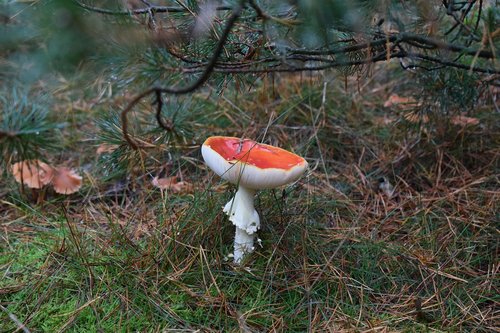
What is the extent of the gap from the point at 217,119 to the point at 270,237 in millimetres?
1407

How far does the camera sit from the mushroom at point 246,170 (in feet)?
5.89

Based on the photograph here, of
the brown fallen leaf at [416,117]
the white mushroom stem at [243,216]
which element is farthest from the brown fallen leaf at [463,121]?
the white mushroom stem at [243,216]

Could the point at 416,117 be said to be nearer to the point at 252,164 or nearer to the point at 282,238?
the point at 282,238

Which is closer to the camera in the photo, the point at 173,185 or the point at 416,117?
the point at 173,185

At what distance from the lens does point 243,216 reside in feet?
6.56

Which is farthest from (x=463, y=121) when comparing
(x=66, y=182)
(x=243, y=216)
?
(x=66, y=182)

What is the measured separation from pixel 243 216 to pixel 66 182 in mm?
1199

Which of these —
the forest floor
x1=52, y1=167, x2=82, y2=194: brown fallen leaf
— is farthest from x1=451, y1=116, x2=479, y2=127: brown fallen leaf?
x1=52, y1=167, x2=82, y2=194: brown fallen leaf

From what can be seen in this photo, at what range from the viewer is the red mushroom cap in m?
1.79

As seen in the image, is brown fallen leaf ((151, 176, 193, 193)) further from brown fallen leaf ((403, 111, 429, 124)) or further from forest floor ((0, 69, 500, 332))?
brown fallen leaf ((403, 111, 429, 124))

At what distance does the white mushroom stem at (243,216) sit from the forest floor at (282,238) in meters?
0.07

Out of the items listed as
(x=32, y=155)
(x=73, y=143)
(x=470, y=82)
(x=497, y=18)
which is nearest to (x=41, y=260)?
(x=32, y=155)

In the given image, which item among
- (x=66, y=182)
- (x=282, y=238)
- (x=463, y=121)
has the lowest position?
(x=66, y=182)

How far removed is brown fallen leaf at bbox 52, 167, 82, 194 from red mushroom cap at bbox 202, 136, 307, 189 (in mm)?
1114
